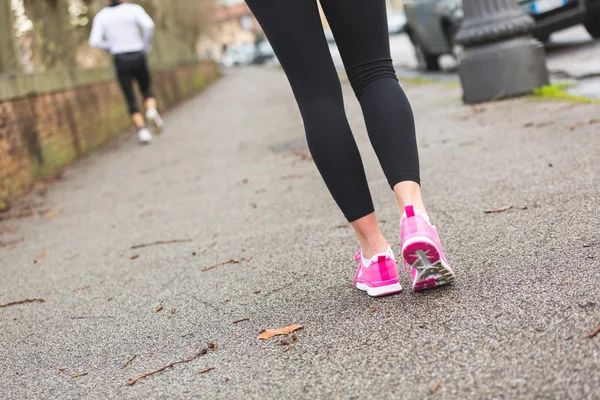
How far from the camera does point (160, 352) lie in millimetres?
2586

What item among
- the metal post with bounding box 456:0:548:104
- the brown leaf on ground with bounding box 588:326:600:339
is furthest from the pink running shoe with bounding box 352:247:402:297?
the metal post with bounding box 456:0:548:104

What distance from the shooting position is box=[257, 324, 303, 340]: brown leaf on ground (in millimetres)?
2531

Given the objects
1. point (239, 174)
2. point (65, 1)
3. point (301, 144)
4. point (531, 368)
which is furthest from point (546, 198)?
point (65, 1)

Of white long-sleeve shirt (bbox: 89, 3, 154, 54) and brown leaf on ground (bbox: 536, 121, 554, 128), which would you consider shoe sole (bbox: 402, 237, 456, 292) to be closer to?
brown leaf on ground (bbox: 536, 121, 554, 128)

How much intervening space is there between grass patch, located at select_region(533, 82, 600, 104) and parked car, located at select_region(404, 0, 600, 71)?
9.51 ft

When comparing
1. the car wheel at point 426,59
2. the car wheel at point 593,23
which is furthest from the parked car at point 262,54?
the car wheel at point 593,23

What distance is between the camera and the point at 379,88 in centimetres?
262

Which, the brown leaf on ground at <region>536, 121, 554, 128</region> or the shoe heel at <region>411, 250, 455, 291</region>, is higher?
the shoe heel at <region>411, 250, 455, 291</region>

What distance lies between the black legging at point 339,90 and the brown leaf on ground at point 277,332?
0.41m

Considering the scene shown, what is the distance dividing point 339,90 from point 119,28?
27.6ft

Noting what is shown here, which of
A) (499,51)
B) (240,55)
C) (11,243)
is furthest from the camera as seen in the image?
(240,55)

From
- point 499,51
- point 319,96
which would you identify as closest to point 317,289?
point 319,96

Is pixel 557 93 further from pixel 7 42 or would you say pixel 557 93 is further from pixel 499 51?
pixel 7 42

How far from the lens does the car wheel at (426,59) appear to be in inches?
555
